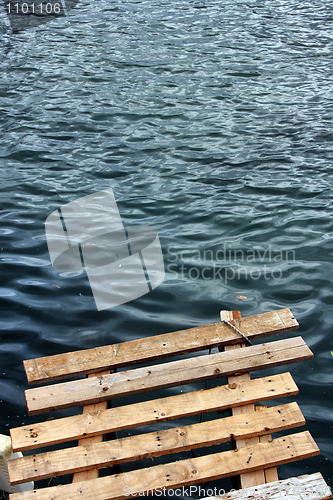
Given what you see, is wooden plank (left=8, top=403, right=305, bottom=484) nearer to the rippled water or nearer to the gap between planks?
the gap between planks

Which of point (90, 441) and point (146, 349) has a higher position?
point (146, 349)

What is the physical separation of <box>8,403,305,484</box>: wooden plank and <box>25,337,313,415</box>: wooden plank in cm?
34

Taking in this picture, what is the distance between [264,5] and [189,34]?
3.25 metres

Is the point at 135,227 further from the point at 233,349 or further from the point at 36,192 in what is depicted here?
the point at 233,349

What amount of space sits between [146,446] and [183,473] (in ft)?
0.92

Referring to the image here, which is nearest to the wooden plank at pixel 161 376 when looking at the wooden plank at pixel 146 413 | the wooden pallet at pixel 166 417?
the wooden pallet at pixel 166 417

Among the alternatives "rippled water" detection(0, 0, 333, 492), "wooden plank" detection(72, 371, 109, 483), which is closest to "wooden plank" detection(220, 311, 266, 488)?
"rippled water" detection(0, 0, 333, 492)

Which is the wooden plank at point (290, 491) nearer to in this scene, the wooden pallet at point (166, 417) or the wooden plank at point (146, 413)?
the wooden pallet at point (166, 417)

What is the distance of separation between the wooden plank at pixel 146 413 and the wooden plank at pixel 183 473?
0.31 m

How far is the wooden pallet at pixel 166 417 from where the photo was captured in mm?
3070

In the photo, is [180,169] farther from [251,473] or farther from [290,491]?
[290,491]

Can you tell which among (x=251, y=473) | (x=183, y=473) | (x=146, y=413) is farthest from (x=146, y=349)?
(x=251, y=473)

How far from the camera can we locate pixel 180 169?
23.3 ft

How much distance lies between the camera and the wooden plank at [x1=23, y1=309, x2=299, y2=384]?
3684 mm
